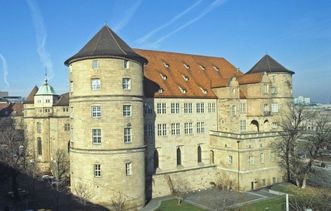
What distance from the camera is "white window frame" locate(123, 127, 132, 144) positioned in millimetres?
40559

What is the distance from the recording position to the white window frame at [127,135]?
40559mm

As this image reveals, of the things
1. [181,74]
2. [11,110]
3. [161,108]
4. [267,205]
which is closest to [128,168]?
[161,108]

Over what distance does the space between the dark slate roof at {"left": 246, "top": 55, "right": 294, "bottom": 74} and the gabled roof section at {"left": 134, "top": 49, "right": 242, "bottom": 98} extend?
4.88m

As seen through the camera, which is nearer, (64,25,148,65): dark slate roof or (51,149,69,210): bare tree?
(64,25,148,65): dark slate roof

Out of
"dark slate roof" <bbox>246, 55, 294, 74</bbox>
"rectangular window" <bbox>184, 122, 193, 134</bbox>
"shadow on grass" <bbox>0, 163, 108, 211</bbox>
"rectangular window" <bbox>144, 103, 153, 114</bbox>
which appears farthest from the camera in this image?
"dark slate roof" <bbox>246, 55, 294, 74</bbox>

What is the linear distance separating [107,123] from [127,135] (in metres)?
2.59

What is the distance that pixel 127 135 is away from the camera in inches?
1608

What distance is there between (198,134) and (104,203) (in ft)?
60.2

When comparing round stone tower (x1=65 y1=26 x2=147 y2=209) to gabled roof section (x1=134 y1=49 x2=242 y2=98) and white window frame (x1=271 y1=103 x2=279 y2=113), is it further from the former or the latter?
white window frame (x1=271 y1=103 x2=279 y2=113)

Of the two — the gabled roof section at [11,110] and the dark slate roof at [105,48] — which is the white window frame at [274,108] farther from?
the gabled roof section at [11,110]

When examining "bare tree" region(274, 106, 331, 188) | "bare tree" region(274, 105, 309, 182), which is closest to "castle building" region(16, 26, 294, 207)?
"bare tree" region(274, 105, 309, 182)

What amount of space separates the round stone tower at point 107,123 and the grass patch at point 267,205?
11.9 meters

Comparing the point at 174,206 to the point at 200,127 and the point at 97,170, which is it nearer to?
the point at 97,170

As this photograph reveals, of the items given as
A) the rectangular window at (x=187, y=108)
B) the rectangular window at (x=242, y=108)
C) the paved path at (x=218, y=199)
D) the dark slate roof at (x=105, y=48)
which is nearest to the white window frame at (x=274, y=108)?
the rectangular window at (x=242, y=108)
